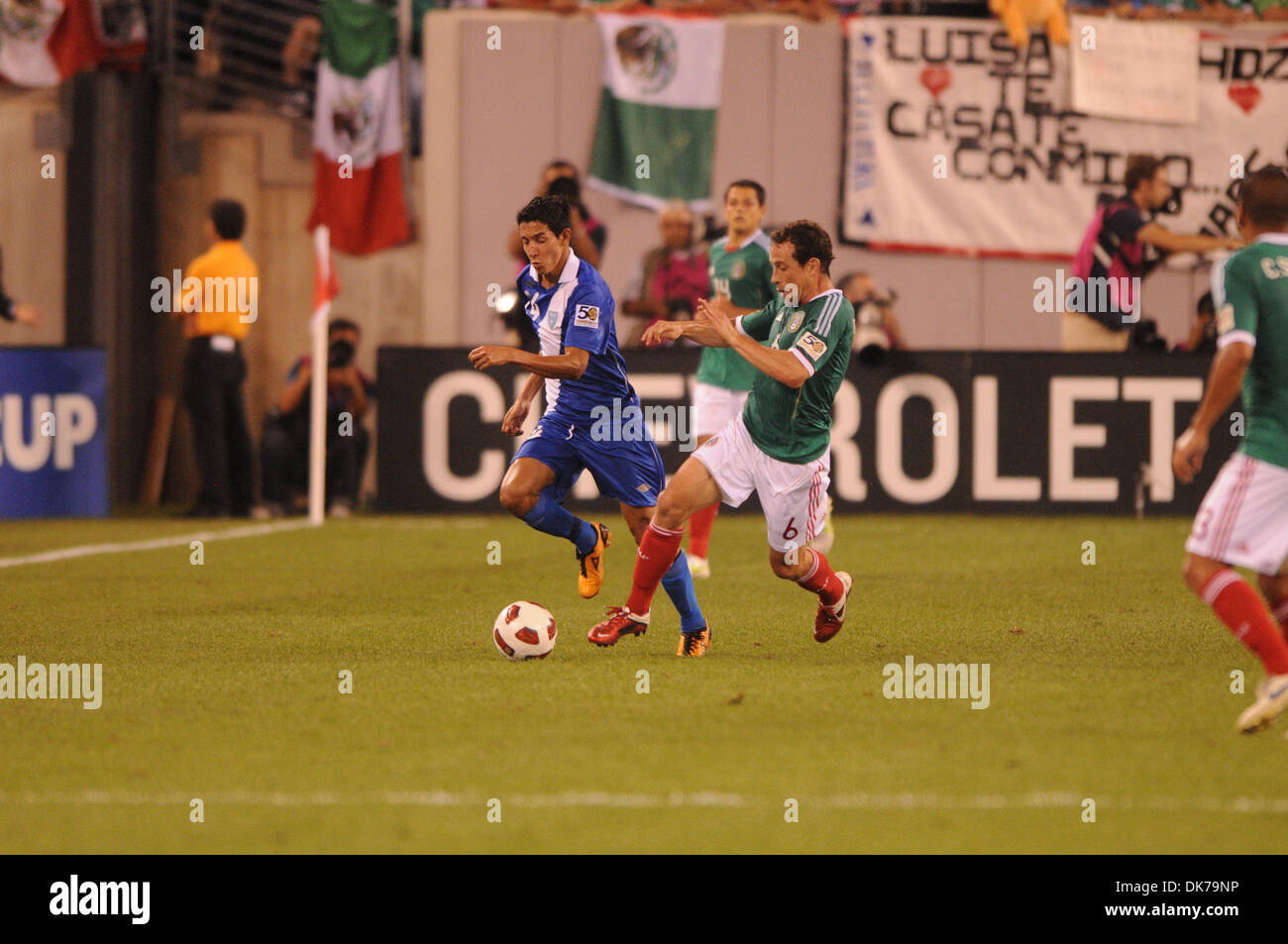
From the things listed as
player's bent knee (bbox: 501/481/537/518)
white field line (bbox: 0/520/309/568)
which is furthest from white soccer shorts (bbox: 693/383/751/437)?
white field line (bbox: 0/520/309/568)

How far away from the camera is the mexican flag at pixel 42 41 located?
16062 millimetres

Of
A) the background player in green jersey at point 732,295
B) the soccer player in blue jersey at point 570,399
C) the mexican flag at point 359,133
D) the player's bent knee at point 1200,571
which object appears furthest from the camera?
the mexican flag at point 359,133

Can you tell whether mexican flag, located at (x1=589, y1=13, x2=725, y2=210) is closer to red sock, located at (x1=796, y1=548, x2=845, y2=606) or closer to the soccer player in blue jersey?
the soccer player in blue jersey

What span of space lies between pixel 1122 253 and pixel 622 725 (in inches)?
345

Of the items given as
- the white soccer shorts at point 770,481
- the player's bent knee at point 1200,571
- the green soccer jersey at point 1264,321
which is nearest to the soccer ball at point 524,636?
the white soccer shorts at point 770,481

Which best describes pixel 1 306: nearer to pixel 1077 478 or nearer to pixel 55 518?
pixel 55 518

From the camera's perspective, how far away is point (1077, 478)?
46.0 ft

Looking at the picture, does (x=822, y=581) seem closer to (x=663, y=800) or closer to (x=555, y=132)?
(x=663, y=800)

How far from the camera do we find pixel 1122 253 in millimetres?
13281

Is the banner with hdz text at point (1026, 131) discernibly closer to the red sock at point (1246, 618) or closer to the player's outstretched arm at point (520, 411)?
the player's outstretched arm at point (520, 411)

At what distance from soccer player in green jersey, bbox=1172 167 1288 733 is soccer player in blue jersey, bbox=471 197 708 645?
244 cm

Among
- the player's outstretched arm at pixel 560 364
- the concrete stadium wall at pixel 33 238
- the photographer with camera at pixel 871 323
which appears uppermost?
the concrete stadium wall at pixel 33 238

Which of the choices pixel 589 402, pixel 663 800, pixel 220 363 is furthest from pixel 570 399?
pixel 220 363

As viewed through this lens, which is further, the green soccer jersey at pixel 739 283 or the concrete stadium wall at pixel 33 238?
the concrete stadium wall at pixel 33 238
